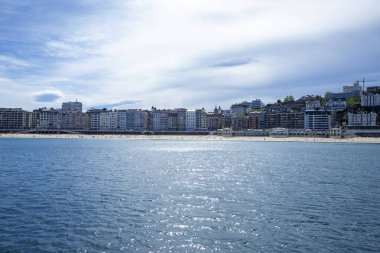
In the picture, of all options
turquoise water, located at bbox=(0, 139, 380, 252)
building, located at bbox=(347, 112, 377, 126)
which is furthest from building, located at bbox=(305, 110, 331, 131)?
turquoise water, located at bbox=(0, 139, 380, 252)

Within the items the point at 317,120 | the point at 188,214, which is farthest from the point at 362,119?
the point at 188,214

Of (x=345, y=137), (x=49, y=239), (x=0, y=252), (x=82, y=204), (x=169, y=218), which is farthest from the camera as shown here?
(x=345, y=137)

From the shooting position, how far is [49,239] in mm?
A: 19625

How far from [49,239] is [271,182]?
2499 centimetres

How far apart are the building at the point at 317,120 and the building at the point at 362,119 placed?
10.2 metres

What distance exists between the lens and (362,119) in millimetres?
188875

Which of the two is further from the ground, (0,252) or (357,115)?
(357,115)

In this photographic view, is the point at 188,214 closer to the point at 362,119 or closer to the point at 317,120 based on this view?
the point at 317,120

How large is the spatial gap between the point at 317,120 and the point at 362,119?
20.8m

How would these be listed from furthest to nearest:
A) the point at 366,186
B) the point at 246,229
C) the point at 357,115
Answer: the point at 357,115
the point at 366,186
the point at 246,229

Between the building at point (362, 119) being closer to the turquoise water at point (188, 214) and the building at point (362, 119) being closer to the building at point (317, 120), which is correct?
the building at point (317, 120)

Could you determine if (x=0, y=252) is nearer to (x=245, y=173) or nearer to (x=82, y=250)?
(x=82, y=250)

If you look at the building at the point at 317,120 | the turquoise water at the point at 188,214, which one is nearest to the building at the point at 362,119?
the building at the point at 317,120

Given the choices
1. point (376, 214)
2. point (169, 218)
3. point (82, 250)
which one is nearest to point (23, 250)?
point (82, 250)
